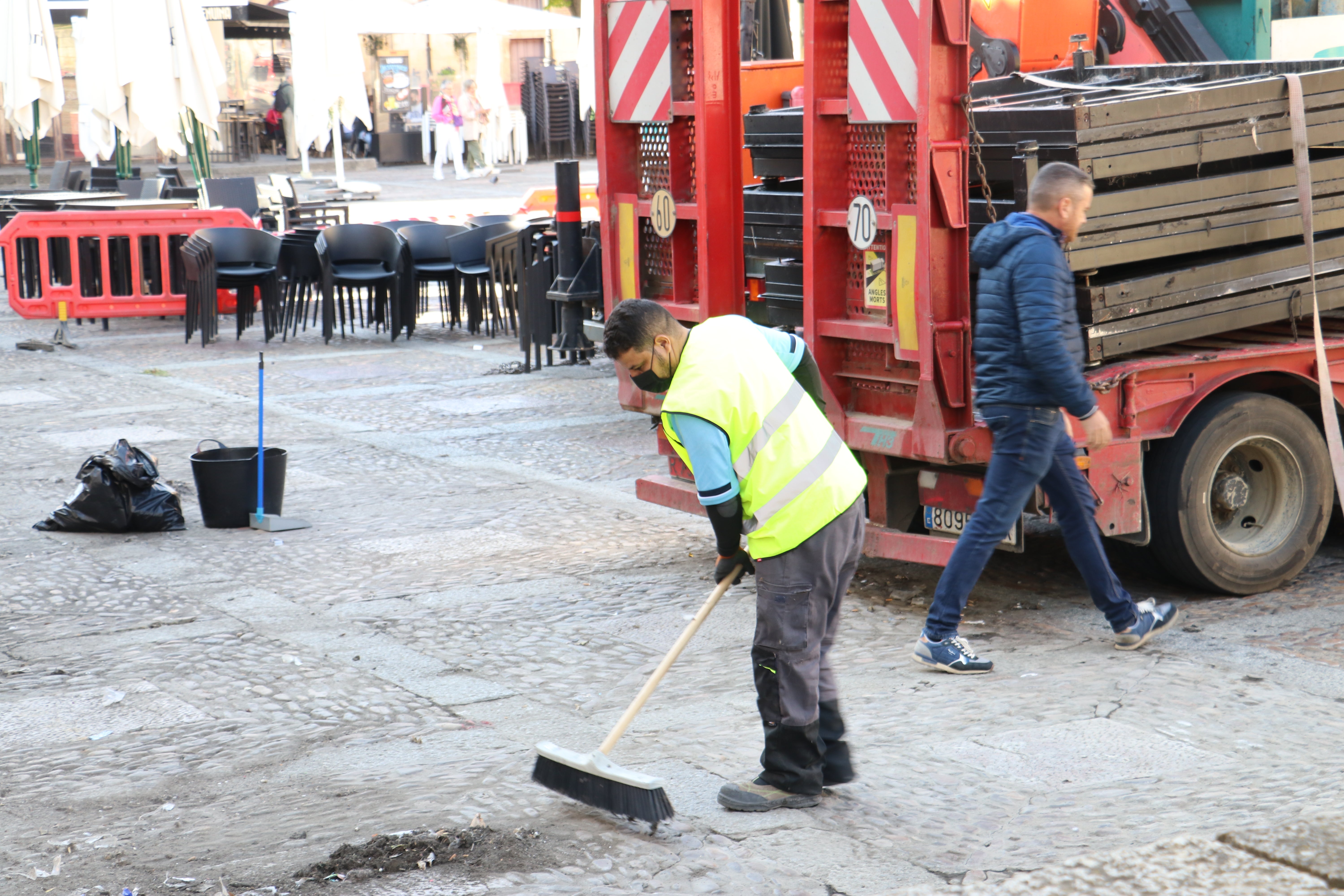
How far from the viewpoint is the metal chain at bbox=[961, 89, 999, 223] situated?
18.1 feet

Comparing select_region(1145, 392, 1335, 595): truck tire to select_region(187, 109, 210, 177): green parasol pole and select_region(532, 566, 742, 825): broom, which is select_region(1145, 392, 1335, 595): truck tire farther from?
select_region(187, 109, 210, 177): green parasol pole

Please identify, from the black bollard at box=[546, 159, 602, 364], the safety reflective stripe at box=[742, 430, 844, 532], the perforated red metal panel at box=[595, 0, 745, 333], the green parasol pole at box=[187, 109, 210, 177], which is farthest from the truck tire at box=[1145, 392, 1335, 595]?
the green parasol pole at box=[187, 109, 210, 177]

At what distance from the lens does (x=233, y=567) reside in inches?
279

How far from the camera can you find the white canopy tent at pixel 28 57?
19.2 meters

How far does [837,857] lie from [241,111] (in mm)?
34174

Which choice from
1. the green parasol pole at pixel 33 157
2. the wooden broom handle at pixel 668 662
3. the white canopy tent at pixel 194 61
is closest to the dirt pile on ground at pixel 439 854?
the wooden broom handle at pixel 668 662

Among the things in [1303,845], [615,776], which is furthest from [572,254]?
[1303,845]

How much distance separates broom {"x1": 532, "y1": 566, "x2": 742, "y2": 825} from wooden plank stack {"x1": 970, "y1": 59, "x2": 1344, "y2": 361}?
7.72 feet

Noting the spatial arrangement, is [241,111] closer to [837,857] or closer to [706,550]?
[706,550]

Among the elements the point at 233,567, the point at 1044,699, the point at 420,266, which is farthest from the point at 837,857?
the point at 420,266

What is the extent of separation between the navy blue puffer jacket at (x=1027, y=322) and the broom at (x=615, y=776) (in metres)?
1.61

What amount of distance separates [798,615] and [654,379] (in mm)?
734

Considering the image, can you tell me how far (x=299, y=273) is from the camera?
1450 cm

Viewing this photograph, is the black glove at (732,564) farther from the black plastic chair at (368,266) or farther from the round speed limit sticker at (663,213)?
the black plastic chair at (368,266)
